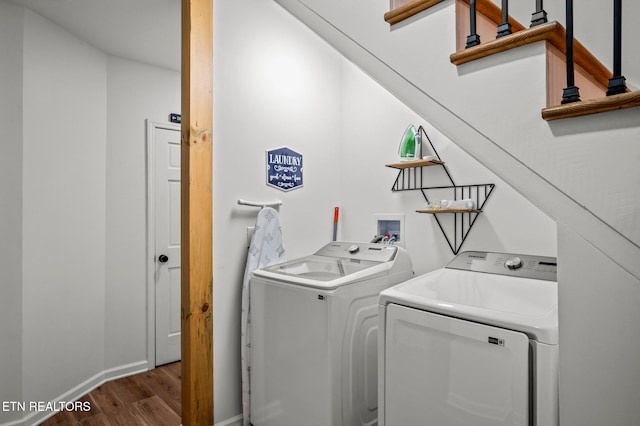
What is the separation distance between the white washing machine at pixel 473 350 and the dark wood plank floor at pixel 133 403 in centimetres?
172

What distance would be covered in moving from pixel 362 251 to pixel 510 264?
2.64 feet

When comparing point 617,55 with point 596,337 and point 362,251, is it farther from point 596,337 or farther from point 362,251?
point 362,251

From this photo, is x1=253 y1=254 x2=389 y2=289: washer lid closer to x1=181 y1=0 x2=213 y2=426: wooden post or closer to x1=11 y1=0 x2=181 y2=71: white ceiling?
x1=181 y1=0 x2=213 y2=426: wooden post

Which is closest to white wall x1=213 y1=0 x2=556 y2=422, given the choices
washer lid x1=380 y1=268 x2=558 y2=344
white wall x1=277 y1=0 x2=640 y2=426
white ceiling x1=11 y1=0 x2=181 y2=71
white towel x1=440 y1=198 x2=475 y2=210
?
white towel x1=440 y1=198 x2=475 y2=210

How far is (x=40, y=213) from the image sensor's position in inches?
87.7

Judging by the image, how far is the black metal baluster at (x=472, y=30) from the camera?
91 centimetres

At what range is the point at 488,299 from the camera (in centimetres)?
141

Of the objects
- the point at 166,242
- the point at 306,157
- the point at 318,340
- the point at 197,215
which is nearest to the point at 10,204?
the point at 166,242

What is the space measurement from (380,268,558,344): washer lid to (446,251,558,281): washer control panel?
4 cm

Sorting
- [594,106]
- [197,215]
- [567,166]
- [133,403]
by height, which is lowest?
[133,403]

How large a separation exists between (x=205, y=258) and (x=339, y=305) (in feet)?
2.66

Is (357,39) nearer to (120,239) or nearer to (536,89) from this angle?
(536,89)

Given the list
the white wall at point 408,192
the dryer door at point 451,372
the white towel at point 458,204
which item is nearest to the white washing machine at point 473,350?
the dryer door at point 451,372

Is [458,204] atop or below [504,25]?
below
